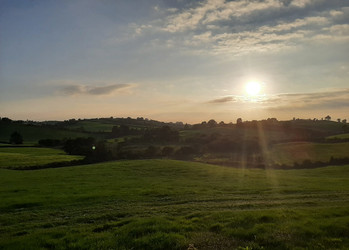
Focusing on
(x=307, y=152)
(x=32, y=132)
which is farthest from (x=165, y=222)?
(x=32, y=132)

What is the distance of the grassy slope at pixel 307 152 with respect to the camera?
8901cm

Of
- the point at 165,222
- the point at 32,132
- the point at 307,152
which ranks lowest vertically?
the point at 307,152

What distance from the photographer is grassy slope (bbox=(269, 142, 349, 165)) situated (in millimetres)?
89012

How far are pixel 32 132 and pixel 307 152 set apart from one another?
135 m

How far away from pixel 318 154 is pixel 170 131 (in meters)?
71.9

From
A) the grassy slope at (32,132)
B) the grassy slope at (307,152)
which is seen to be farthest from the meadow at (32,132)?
the grassy slope at (307,152)

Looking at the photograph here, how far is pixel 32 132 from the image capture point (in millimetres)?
155375

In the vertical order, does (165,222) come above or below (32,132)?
below

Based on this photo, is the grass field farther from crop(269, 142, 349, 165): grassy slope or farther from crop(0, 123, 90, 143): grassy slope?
crop(0, 123, 90, 143): grassy slope

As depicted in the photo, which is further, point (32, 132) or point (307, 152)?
point (32, 132)

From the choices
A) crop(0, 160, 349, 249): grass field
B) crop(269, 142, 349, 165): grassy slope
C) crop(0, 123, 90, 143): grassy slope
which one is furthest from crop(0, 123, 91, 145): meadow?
crop(0, 160, 349, 249): grass field

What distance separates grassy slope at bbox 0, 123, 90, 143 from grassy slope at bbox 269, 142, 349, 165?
343ft

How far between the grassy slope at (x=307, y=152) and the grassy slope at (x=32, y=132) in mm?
104680

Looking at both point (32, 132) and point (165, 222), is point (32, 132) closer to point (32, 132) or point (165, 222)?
point (32, 132)
